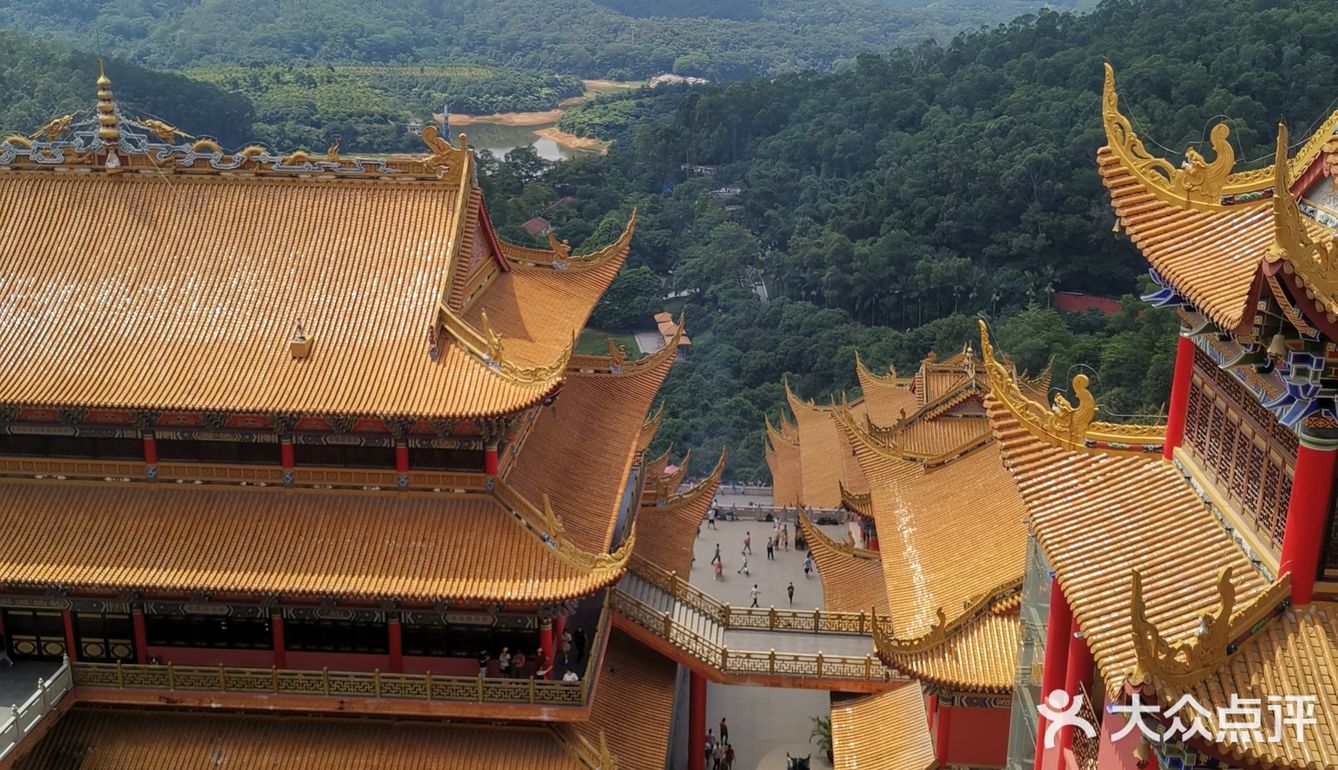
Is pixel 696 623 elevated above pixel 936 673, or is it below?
below

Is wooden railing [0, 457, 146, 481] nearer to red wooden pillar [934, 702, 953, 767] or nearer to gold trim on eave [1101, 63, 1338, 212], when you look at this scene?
red wooden pillar [934, 702, 953, 767]

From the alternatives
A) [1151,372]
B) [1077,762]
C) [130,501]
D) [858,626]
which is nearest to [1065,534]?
[1077,762]

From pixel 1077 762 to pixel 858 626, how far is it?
13.4 metres

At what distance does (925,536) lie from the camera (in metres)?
29.1

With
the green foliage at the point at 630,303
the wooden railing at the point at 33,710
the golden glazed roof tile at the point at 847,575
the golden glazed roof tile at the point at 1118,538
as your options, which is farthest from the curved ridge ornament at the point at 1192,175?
the green foliage at the point at 630,303

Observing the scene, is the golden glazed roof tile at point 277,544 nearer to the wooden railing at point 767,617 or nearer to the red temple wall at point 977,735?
the wooden railing at point 767,617

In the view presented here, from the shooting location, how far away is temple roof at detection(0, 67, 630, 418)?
79.0ft

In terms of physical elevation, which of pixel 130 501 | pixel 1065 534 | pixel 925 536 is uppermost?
pixel 1065 534

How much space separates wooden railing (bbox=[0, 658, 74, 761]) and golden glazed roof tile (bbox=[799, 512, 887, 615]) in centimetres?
1622

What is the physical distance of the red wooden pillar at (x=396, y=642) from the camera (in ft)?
82.3

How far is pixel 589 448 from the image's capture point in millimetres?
28359

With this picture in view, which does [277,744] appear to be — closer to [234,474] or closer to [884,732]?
[234,474]

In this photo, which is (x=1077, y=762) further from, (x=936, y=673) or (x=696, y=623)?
(x=696, y=623)

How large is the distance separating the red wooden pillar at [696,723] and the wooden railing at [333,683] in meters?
5.30
